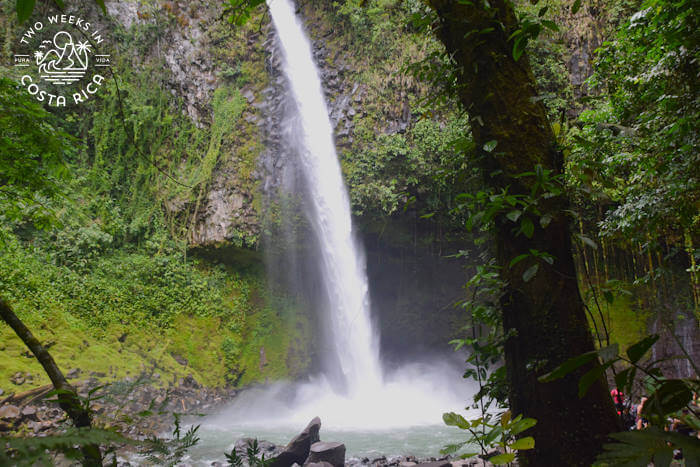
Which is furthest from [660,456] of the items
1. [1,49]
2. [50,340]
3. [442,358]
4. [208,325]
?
[1,49]

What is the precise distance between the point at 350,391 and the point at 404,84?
8097 millimetres

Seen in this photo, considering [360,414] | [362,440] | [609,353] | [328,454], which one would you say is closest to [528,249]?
[609,353]

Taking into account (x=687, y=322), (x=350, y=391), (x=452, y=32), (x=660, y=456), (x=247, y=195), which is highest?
(x=247, y=195)

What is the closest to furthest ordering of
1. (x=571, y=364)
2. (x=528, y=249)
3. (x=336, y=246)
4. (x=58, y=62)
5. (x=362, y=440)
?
(x=571, y=364)
(x=528, y=249)
(x=362, y=440)
(x=58, y=62)
(x=336, y=246)

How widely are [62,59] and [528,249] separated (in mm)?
12417

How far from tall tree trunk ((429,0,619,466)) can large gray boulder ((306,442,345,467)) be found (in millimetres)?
3648

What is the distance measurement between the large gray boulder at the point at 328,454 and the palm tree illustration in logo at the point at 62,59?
10.7 metres

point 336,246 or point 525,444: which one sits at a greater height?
point 336,246

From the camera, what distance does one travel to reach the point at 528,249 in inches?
45.2

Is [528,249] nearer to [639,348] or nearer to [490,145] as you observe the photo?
[490,145]

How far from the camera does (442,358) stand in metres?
11.6

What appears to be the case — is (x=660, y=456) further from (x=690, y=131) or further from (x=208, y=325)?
(x=208, y=325)

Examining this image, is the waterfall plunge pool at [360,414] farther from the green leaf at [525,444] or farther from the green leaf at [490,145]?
the green leaf at [490,145]

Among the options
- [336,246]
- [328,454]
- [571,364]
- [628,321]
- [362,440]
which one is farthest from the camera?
[336,246]
